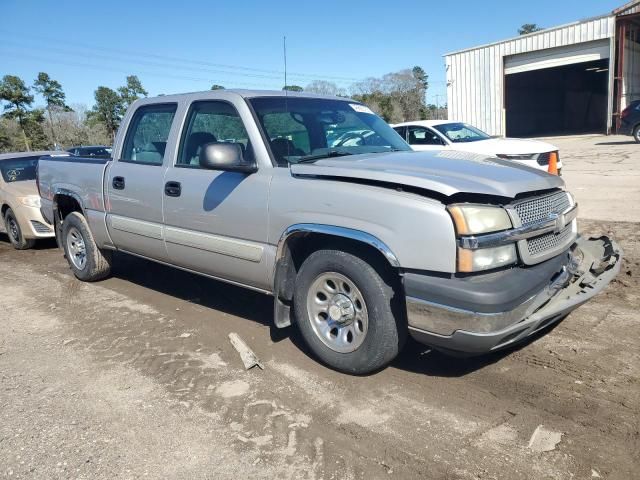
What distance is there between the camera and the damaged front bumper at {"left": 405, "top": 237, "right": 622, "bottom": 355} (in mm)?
2990

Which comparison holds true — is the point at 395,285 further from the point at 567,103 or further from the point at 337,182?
the point at 567,103

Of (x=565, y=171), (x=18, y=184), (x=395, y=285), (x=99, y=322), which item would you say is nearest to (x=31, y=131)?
(x=18, y=184)

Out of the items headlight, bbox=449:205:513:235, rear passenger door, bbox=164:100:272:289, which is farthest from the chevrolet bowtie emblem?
rear passenger door, bbox=164:100:272:289

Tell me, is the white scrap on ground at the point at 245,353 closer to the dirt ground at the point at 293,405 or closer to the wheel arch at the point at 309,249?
the dirt ground at the point at 293,405

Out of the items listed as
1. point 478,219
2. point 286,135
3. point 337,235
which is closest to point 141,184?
point 286,135

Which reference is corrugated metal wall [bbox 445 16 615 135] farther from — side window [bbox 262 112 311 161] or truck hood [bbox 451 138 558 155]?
side window [bbox 262 112 311 161]

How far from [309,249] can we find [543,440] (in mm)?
1937

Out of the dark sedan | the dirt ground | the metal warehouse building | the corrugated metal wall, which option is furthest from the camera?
the corrugated metal wall

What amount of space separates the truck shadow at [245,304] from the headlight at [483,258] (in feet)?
2.72

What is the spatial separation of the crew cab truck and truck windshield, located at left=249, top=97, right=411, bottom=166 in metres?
0.02

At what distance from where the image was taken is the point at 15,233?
9188 mm

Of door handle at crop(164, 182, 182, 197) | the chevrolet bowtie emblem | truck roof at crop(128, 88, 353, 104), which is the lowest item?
the chevrolet bowtie emblem

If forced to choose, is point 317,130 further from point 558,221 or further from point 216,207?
point 558,221

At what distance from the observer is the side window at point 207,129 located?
4.40 metres
